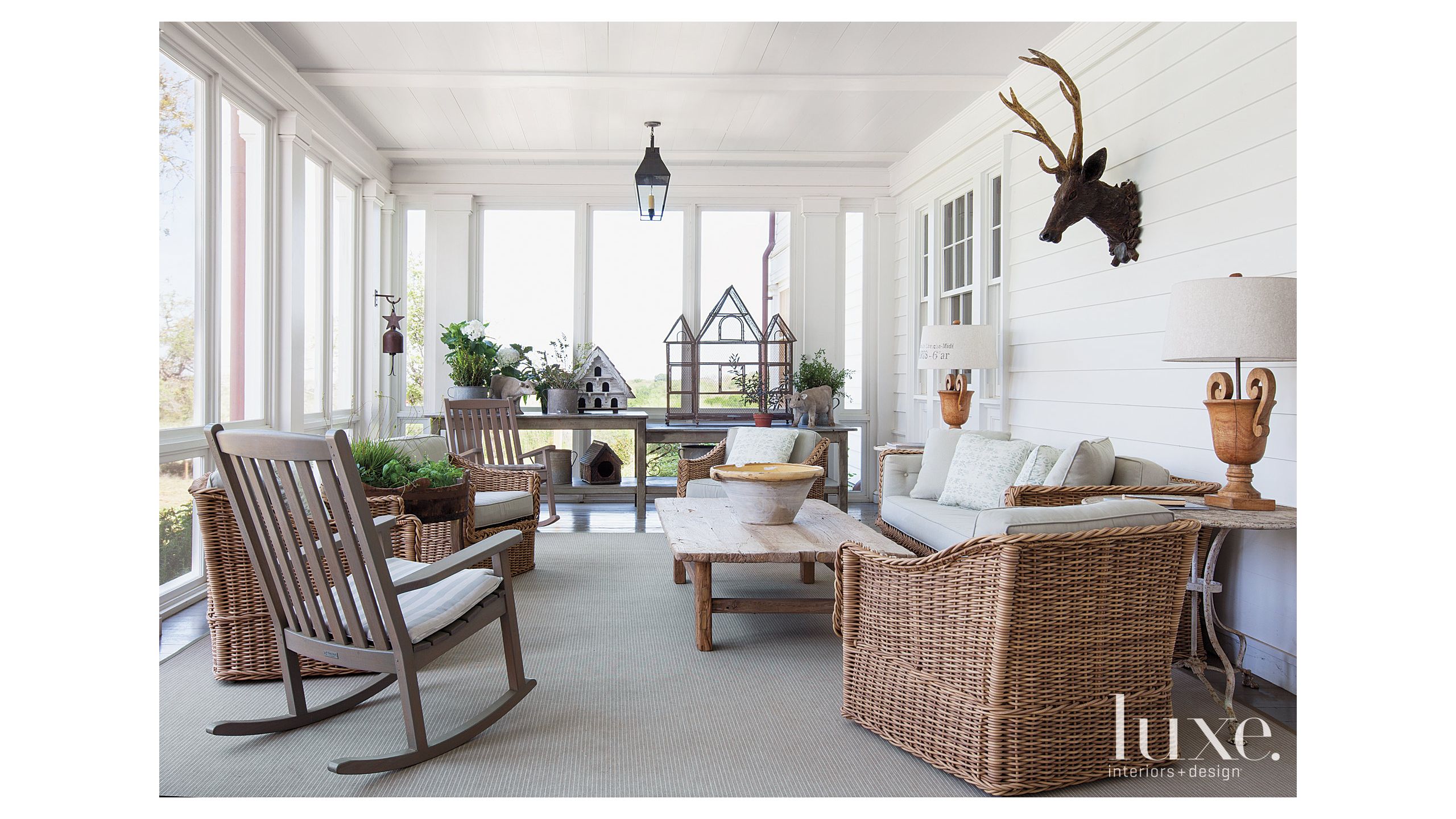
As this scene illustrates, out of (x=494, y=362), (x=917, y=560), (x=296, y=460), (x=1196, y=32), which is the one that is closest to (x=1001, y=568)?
(x=917, y=560)

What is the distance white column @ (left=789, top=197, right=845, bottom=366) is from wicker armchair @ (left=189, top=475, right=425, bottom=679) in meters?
4.90

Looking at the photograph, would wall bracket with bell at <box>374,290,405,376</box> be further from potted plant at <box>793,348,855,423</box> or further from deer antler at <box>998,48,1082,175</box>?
deer antler at <box>998,48,1082,175</box>

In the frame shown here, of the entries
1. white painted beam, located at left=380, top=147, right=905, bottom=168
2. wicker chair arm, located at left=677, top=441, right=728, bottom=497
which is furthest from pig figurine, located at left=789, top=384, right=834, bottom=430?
white painted beam, located at left=380, top=147, right=905, bottom=168

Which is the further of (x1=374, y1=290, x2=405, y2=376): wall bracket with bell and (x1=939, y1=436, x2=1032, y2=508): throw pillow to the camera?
(x1=374, y1=290, x2=405, y2=376): wall bracket with bell

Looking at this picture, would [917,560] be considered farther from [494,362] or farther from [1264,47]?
[494,362]

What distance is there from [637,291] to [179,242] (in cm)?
386

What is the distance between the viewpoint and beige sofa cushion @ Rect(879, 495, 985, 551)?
3420mm

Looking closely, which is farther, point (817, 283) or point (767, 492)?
point (817, 283)

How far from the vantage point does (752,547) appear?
308cm

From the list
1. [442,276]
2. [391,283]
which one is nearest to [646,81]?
[442,276]

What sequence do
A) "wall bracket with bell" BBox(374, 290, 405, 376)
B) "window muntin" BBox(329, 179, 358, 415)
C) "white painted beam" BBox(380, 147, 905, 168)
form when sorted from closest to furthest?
"window muntin" BBox(329, 179, 358, 415), "wall bracket with bell" BBox(374, 290, 405, 376), "white painted beam" BBox(380, 147, 905, 168)

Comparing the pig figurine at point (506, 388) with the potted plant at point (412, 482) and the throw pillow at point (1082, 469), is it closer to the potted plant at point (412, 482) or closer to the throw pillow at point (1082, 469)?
the potted plant at point (412, 482)

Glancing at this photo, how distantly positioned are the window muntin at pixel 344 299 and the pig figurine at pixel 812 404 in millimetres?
3210

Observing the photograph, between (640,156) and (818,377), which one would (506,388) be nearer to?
(640,156)
